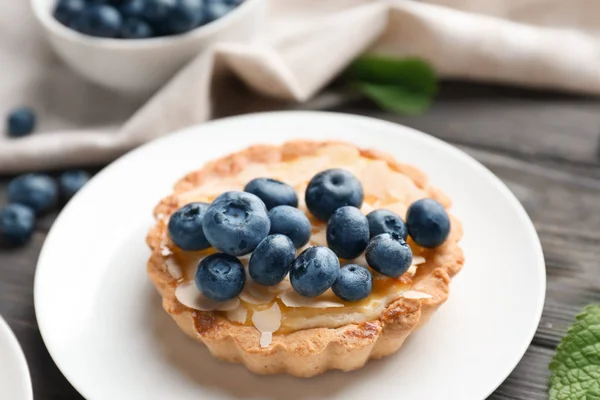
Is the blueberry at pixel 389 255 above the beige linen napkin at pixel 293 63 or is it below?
above

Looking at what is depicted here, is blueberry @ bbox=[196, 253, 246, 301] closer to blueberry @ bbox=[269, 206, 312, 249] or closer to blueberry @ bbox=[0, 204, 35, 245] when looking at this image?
blueberry @ bbox=[269, 206, 312, 249]

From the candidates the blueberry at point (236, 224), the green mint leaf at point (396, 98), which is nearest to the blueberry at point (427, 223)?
the blueberry at point (236, 224)

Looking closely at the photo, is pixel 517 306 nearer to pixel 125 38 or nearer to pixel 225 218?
pixel 225 218

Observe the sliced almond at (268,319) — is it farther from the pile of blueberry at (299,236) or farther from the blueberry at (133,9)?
the blueberry at (133,9)

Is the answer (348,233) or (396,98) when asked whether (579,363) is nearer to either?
(348,233)

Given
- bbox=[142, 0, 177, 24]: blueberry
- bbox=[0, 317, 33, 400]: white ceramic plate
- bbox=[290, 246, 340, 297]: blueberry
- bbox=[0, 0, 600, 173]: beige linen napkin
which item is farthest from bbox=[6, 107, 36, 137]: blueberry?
bbox=[290, 246, 340, 297]: blueberry
